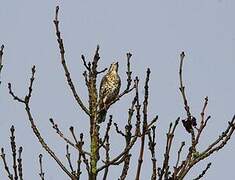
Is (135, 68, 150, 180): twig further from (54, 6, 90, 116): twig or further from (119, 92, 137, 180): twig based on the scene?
(54, 6, 90, 116): twig

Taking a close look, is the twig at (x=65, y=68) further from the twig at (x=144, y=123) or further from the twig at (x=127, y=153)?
the twig at (x=144, y=123)

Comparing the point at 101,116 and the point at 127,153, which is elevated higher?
the point at 101,116

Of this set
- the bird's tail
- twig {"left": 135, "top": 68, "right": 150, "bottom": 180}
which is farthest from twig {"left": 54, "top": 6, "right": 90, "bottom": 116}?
twig {"left": 135, "top": 68, "right": 150, "bottom": 180}

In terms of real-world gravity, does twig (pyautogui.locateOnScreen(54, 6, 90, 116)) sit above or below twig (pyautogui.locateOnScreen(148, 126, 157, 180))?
above

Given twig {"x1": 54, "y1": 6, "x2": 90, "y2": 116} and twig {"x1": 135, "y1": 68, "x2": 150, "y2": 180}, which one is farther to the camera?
twig {"x1": 54, "y1": 6, "x2": 90, "y2": 116}

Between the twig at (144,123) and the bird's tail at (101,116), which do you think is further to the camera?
the bird's tail at (101,116)

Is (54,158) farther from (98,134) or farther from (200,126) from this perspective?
(200,126)

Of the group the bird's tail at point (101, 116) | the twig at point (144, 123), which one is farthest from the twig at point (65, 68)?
the twig at point (144, 123)

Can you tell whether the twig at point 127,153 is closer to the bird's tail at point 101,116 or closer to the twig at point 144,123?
the bird's tail at point 101,116

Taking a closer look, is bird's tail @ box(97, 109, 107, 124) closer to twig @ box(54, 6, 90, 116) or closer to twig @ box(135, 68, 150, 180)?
twig @ box(54, 6, 90, 116)

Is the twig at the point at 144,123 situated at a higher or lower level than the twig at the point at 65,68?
lower

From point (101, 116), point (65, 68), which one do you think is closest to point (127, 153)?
point (101, 116)

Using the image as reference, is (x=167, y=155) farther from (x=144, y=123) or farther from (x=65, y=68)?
(x=65, y=68)

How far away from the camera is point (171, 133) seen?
380 centimetres
